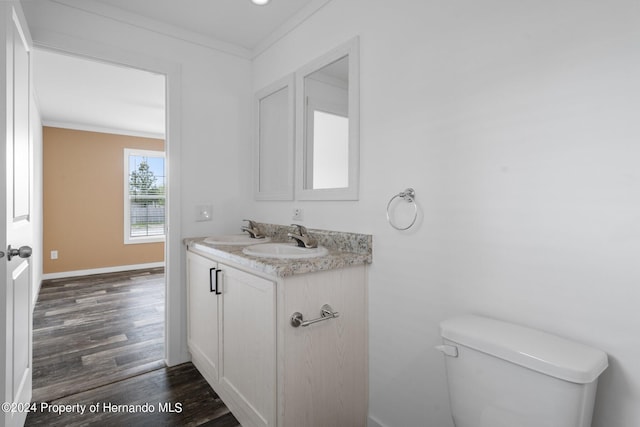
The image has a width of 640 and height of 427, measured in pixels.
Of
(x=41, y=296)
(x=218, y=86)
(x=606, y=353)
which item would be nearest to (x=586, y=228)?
(x=606, y=353)

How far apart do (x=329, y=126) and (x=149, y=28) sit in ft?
4.67

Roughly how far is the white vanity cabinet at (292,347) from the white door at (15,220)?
838 mm

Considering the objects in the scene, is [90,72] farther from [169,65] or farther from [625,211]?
[625,211]

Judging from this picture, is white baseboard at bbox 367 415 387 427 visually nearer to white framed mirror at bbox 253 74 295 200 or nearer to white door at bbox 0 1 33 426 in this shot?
white framed mirror at bbox 253 74 295 200

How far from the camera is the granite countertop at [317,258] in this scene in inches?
52.7

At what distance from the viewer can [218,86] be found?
2479 mm

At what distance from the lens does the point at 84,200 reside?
5.04 m

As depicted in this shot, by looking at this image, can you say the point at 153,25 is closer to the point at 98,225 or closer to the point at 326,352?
the point at 326,352

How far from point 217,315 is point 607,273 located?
1.69 meters

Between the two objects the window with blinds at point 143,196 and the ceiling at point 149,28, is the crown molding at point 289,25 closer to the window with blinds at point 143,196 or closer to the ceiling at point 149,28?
the ceiling at point 149,28

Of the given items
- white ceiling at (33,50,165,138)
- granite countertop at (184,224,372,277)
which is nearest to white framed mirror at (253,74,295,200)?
granite countertop at (184,224,372,277)

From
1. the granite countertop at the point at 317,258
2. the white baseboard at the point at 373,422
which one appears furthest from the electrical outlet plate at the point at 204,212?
the white baseboard at the point at 373,422

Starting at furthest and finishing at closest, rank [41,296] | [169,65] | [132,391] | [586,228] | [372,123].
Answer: [41,296]
[169,65]
[132,391]
[372,123]
[586,228]

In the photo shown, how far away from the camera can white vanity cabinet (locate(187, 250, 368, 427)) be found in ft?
4.37
